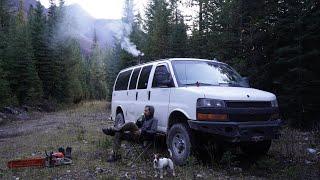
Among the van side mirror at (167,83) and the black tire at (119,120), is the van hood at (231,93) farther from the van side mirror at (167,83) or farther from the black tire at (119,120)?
the black tire at (119,120)

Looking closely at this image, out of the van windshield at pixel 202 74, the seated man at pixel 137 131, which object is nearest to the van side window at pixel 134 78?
the seated man at pixel 137 131

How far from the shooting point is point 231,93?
28.2 feet

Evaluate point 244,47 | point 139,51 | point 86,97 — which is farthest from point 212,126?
point 86,97

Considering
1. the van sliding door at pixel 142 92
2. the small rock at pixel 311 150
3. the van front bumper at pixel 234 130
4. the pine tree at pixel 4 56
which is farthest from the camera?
the pine tree at pixel 4 56

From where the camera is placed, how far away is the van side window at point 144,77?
1130 cm

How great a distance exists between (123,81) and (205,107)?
559cm

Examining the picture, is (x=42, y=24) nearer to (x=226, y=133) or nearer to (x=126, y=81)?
(x=126, y=81)

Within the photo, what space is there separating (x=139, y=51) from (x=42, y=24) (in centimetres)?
1480

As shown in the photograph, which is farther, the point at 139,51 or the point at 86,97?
the point at 86,97

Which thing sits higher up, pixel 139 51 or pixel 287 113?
pixel 139 51

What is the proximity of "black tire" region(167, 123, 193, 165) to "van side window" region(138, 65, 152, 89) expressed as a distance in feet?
7.48

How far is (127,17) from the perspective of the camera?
4919 centimetres


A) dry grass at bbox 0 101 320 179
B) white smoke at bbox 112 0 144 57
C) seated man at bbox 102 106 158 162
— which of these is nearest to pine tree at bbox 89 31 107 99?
white smoke at bbox 112 0 144 57

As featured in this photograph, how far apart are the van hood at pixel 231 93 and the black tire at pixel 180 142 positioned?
915 mm
